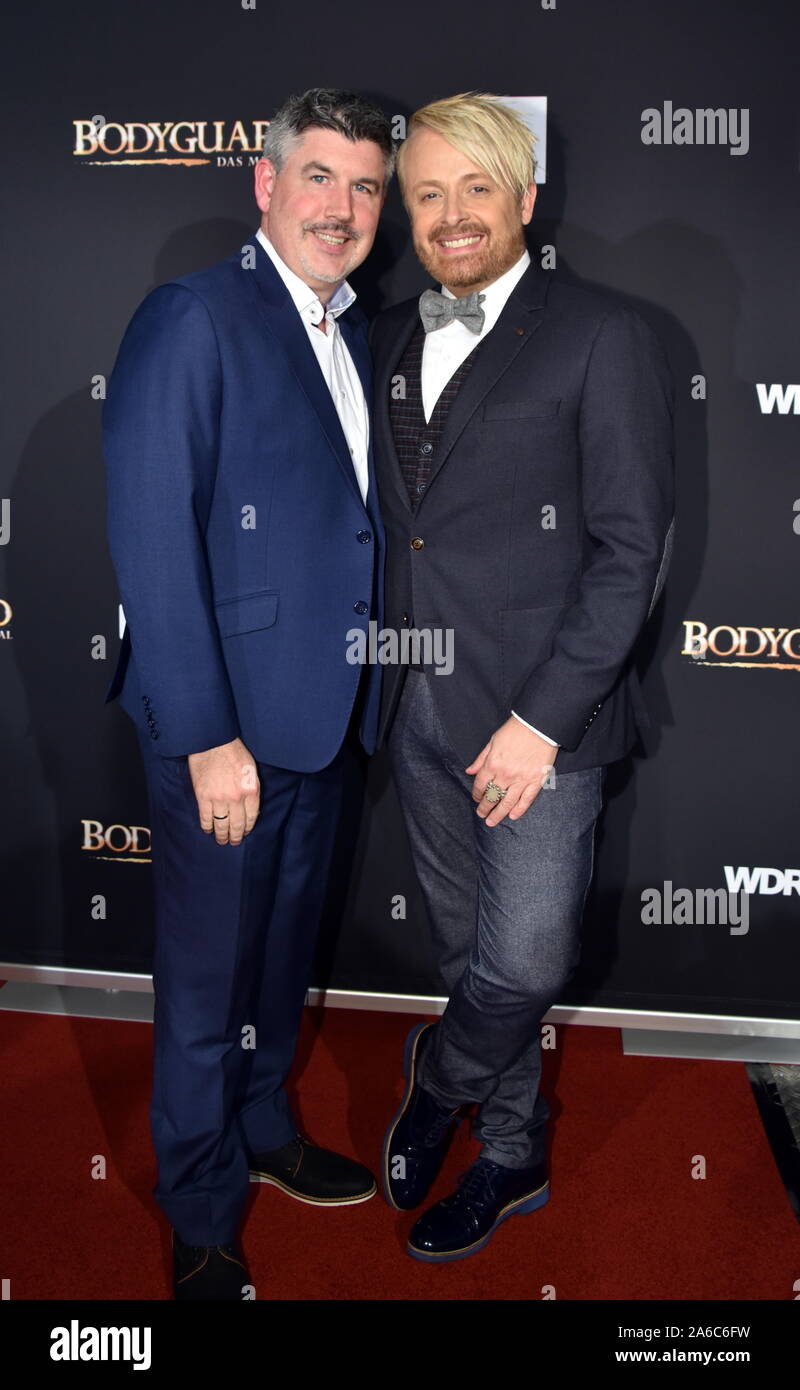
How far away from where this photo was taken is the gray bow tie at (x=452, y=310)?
223 cm

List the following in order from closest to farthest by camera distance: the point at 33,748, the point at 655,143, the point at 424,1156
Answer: the point at 424,1156 < the point at 655,143 < the point at 33,748

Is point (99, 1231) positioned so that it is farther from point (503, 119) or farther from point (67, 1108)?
point (503, 119)

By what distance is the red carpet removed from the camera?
7.43 ft

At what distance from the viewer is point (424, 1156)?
253 cm

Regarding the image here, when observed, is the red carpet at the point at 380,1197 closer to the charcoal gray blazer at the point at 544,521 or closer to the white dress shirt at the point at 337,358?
the charcoal gray blazer at the point at 544,521

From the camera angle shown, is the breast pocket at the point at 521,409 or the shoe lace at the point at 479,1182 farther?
the shoe lace at the point at 479,1182

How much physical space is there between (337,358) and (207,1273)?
1732 mm

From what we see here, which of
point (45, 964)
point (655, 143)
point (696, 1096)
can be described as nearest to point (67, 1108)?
point (45, 964)

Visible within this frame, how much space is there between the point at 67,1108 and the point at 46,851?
0.80 meters

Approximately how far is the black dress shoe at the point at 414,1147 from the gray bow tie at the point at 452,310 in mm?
1592

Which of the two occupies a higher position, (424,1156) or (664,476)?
(664,476)
